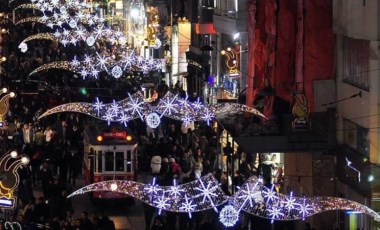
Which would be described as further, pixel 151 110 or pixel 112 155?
pixel 112 155

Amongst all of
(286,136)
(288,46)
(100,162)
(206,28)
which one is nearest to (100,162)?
(100,162)

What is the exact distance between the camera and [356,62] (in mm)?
30672

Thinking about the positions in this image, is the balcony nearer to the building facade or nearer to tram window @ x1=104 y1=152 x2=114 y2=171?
the building facade

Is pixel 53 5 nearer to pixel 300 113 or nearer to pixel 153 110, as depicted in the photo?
pixel 153 110

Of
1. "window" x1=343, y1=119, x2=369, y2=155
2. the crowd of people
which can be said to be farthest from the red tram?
"window" x1=343, y1=119, x2=369, y2=155

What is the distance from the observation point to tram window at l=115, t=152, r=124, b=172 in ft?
118

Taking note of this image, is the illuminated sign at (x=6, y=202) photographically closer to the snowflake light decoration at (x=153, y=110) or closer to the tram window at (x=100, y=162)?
the snowflake light decoration at (x=153, y=110)

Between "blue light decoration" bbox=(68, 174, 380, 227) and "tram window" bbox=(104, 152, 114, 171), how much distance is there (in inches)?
363

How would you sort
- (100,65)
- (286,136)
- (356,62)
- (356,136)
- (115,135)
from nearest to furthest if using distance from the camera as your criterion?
(356,136) < (356,62) < (286,136) < (115,135) < (100,65)

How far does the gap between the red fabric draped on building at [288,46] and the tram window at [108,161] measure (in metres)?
4.80

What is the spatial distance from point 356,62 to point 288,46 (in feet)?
14.1

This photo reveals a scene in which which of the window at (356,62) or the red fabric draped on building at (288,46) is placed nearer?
the window at (356,62)

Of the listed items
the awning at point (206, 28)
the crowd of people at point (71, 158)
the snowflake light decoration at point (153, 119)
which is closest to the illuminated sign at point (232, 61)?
the crowd of people at point (71, 158)

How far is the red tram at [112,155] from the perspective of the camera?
3597 cm
